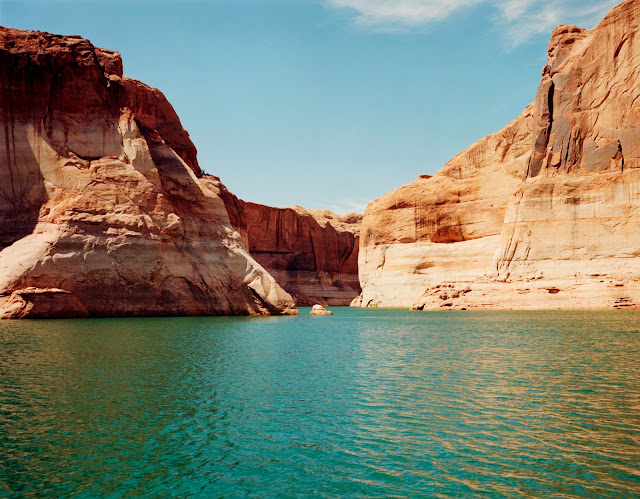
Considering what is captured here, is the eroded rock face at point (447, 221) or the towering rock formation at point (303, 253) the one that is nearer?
the eroded rock face at point (447, 221)

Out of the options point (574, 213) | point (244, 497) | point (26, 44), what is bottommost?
point (244, 497)

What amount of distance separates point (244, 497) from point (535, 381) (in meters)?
8.48

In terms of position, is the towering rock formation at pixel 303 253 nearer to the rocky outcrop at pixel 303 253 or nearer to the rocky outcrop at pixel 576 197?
the rocky outcrop at pixel 303 253

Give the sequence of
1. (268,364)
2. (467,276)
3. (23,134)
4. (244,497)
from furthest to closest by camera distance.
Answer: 1. (467,276)
2. (23,134)
3. (268,364)
4. (244,497)

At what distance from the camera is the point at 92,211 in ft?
111

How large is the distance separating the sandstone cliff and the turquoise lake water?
242 feet

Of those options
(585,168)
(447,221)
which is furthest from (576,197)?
(447,221)

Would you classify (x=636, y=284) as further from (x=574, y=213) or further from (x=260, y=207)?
(x=260, y=207)

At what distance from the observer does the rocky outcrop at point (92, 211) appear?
32.2m

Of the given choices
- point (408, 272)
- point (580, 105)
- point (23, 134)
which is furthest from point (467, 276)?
point (23, 134)

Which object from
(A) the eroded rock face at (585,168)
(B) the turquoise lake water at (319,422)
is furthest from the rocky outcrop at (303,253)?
(B) the turquoise lake water at (319,422)

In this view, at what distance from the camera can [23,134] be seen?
35.6 meters

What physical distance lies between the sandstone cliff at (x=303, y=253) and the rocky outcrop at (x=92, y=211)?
49.5 meters

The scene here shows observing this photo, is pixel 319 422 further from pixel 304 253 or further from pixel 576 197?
pixel 304 253
